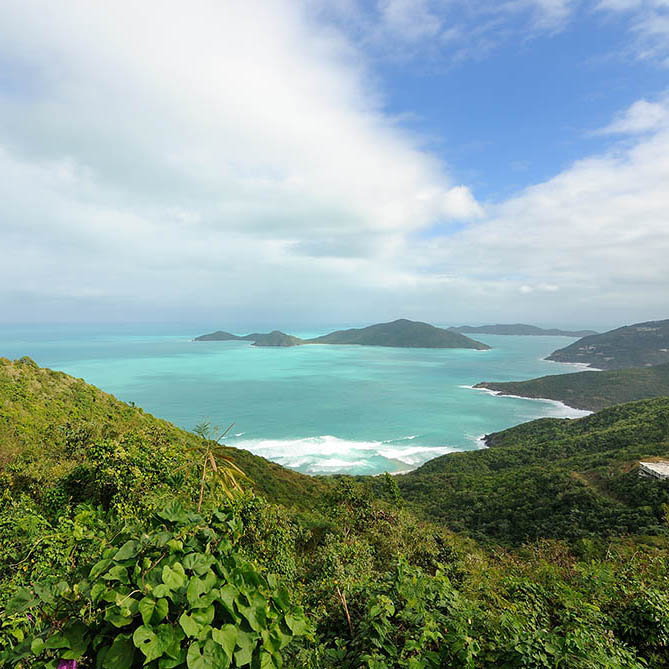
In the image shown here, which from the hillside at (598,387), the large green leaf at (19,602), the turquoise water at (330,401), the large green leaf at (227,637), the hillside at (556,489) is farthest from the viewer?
the hillside at (598,387)

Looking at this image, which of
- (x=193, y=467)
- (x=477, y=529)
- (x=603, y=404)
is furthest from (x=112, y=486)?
(x=603, y=404)

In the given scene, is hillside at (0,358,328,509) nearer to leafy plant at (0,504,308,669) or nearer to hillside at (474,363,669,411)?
leafy plant at (0,504,308,669)

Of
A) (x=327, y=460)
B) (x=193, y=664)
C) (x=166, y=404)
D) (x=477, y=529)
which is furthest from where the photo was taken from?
(x=166, y=404)

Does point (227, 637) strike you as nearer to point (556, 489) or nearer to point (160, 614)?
point (160, 614)

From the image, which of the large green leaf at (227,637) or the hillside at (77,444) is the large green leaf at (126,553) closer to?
the large green leaf at (227,637)

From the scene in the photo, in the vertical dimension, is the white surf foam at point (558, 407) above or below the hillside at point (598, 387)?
below

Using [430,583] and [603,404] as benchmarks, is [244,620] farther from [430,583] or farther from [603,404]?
[603,404]

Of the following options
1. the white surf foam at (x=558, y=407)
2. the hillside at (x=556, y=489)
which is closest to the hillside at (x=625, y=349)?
the white surf foam at (x=558, y=407)
